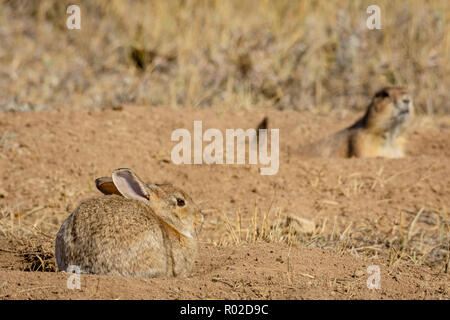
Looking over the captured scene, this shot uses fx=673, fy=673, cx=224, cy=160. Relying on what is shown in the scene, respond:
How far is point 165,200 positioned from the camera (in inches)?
156

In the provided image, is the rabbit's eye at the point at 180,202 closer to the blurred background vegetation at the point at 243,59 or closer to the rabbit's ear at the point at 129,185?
the rabbit's ear at the point at 129,185

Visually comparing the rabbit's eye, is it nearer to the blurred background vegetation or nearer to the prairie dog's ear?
the prairie dog's ear

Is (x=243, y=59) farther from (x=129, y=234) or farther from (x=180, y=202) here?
(x=129, y=234)

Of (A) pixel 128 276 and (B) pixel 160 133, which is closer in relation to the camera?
(A) pixel 128 276

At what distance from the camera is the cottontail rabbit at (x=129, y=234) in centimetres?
347

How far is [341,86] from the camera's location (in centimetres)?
986

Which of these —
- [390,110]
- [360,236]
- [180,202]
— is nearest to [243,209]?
[360,236]

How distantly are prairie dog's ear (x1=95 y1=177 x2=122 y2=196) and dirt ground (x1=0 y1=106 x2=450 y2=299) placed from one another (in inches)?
23.8

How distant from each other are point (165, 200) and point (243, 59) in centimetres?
580

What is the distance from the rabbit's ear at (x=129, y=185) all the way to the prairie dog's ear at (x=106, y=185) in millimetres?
172

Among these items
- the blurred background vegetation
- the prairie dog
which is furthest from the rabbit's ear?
the prairie dog

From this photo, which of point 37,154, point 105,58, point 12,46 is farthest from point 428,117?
point 12,46
